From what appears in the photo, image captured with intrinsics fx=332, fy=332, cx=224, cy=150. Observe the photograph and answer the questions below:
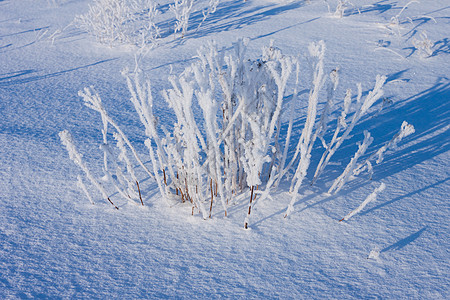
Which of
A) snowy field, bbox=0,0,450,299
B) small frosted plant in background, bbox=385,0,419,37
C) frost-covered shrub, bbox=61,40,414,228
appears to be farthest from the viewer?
small frosted plant in background, bbox=385,0,419,37

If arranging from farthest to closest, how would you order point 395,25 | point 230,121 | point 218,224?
1. point 395,25
2. point 218,224
3. point 230,121

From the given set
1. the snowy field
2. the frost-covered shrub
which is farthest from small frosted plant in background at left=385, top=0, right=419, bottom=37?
the frost-covered shrub

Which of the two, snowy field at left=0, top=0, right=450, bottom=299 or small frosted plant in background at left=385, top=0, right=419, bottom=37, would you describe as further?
small frosted plant in background at left=385, top=0, right=419, bottom=37

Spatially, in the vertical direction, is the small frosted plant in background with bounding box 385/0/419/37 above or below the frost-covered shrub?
below

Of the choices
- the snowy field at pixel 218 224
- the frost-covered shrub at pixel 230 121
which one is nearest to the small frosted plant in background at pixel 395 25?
the snowy field at pixel 218 224

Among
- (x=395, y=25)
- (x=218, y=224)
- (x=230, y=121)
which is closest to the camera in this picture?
(x=230, y=121)

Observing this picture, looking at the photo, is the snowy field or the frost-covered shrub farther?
the frost-covered shrub

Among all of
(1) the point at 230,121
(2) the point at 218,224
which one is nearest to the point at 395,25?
(1) the point at 230,121

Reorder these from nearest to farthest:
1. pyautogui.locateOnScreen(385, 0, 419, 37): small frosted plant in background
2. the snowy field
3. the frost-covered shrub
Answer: the snowy field
the frost-covered shrub
pyautogui.locateOnScreen(385, 0, 419, 37): small frosted plant in background

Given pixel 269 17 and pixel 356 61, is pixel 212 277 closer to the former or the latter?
pixel 356 61

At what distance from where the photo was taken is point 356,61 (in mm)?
3426

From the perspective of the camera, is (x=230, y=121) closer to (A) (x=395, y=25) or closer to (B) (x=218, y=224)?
(B) (x=218, y=224)

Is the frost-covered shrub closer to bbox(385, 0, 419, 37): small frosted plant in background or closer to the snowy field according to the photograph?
the snowy field

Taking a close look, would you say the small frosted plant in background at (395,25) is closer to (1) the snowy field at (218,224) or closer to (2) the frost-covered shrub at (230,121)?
(1) the snowy field at (218,224)
